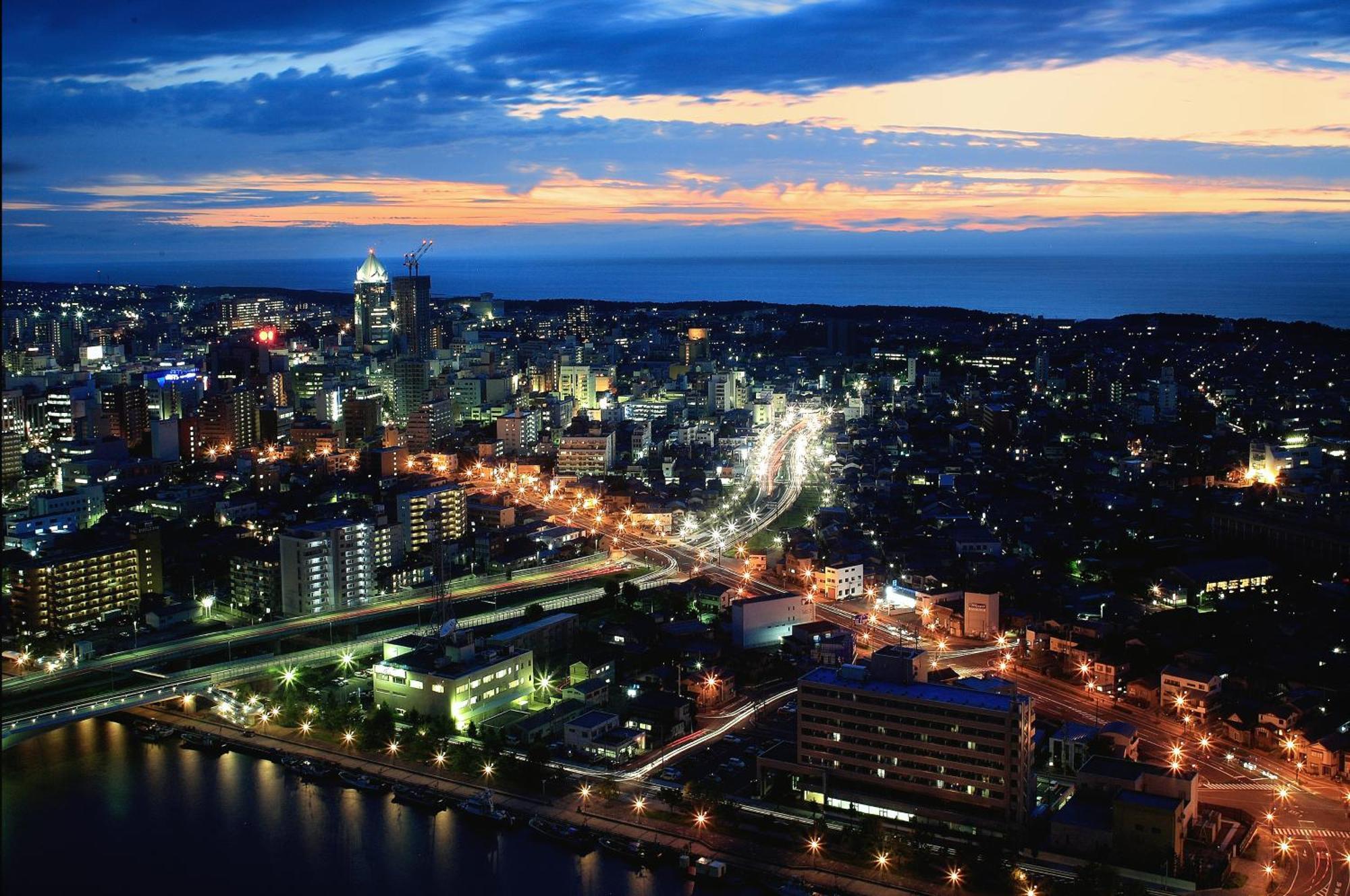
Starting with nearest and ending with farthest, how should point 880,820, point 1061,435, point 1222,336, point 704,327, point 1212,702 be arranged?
point 880,820
point 1212,702
point 1061,435
point 1222,336
point 704,327

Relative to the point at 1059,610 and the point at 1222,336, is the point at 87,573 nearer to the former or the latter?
the point at 1059,610

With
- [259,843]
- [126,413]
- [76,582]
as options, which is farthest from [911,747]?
[126,413]

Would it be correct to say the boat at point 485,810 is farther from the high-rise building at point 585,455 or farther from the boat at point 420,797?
the high-rise building at point 585,455

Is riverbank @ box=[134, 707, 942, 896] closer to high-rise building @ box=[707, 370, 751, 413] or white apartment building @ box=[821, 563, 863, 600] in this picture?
white apartment building @ box=[821, 563, 863, 600]

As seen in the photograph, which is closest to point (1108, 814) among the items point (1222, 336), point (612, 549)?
point (612, 549)

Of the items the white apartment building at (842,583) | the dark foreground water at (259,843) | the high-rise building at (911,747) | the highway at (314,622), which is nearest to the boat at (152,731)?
the dark foreground water at (259,843)

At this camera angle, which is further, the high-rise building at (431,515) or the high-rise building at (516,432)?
the high-rise building at (516,432)

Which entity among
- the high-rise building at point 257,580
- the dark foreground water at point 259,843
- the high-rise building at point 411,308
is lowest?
the dark foreground water at point 259,843

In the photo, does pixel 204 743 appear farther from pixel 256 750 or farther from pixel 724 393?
pixel 724 393
